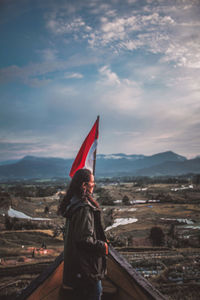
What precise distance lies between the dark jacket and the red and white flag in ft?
7.97

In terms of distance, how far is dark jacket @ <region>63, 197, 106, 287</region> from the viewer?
2.73 m

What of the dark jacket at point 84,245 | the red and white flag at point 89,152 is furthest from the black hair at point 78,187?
the red and white flag at point 89,152

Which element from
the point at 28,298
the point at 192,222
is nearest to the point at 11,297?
the point at 28,298

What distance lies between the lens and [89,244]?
2.72 m

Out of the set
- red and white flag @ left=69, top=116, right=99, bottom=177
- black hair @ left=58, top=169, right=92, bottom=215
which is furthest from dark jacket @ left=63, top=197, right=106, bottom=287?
red and white flag @ left=69, top=116, right=99, bottom=177

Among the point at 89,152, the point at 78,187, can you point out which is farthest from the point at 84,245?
the point at 89,152

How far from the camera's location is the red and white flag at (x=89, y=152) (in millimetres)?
5477

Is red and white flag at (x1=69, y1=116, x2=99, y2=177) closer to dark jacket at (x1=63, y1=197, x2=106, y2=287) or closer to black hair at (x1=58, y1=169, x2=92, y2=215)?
black hair at (x1=58, y1=169, x2=92, y2=215)

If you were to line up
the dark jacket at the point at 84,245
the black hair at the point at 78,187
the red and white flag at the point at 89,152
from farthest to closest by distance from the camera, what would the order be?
the red and white flag at the point at 89,152 → the black hair at the point at 78,187 → the dark jacket at the point at 84,245

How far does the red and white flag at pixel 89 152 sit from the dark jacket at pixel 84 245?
2.43 meters

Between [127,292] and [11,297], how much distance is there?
3459 mm

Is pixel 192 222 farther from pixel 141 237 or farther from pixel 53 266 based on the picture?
pixel 53 266

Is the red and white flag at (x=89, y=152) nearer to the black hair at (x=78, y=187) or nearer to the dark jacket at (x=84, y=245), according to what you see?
the black hair at (x=78, y=187)

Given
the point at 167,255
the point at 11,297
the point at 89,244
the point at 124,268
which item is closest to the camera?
the point at 89,244
